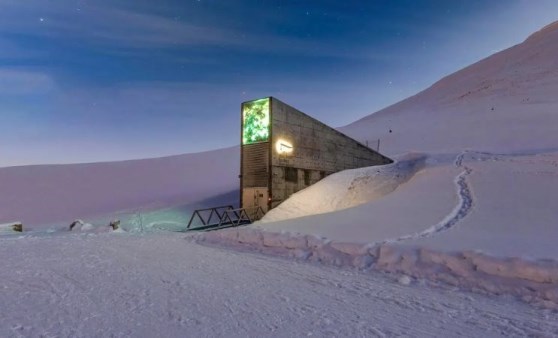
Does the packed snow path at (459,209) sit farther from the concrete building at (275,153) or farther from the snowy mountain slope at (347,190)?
the concrete building at (275,153)

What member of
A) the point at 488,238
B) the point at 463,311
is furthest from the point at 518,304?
the point at 488,238

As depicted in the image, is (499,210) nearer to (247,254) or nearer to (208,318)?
(247,254)

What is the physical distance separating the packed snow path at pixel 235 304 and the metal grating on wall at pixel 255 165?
10592 mm

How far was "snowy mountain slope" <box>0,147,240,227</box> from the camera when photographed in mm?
36281

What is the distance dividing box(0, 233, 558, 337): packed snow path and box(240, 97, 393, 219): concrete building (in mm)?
10624

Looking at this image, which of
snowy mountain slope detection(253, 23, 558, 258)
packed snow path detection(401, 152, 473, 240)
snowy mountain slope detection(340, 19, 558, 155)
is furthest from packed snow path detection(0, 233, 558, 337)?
snowy mountain slope detection(340, 19, 558, 155)

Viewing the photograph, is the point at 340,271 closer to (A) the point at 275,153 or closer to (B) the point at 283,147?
(A) the point at 275,153

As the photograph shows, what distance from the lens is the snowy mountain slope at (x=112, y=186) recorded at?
119 ft

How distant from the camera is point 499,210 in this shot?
30.1 ft

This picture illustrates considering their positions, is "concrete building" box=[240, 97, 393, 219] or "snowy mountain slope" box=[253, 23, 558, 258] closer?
"snowy mountain slope" box=[253, 23, 558, 258]

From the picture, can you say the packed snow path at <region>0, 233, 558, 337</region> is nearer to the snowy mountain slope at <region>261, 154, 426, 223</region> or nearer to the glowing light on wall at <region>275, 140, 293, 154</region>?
the snowy mountain slope at <region>261, 154, 426, 223</region>

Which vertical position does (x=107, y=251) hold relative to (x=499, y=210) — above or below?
below

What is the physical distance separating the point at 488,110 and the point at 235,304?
170ft

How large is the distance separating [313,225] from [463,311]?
219 inches
